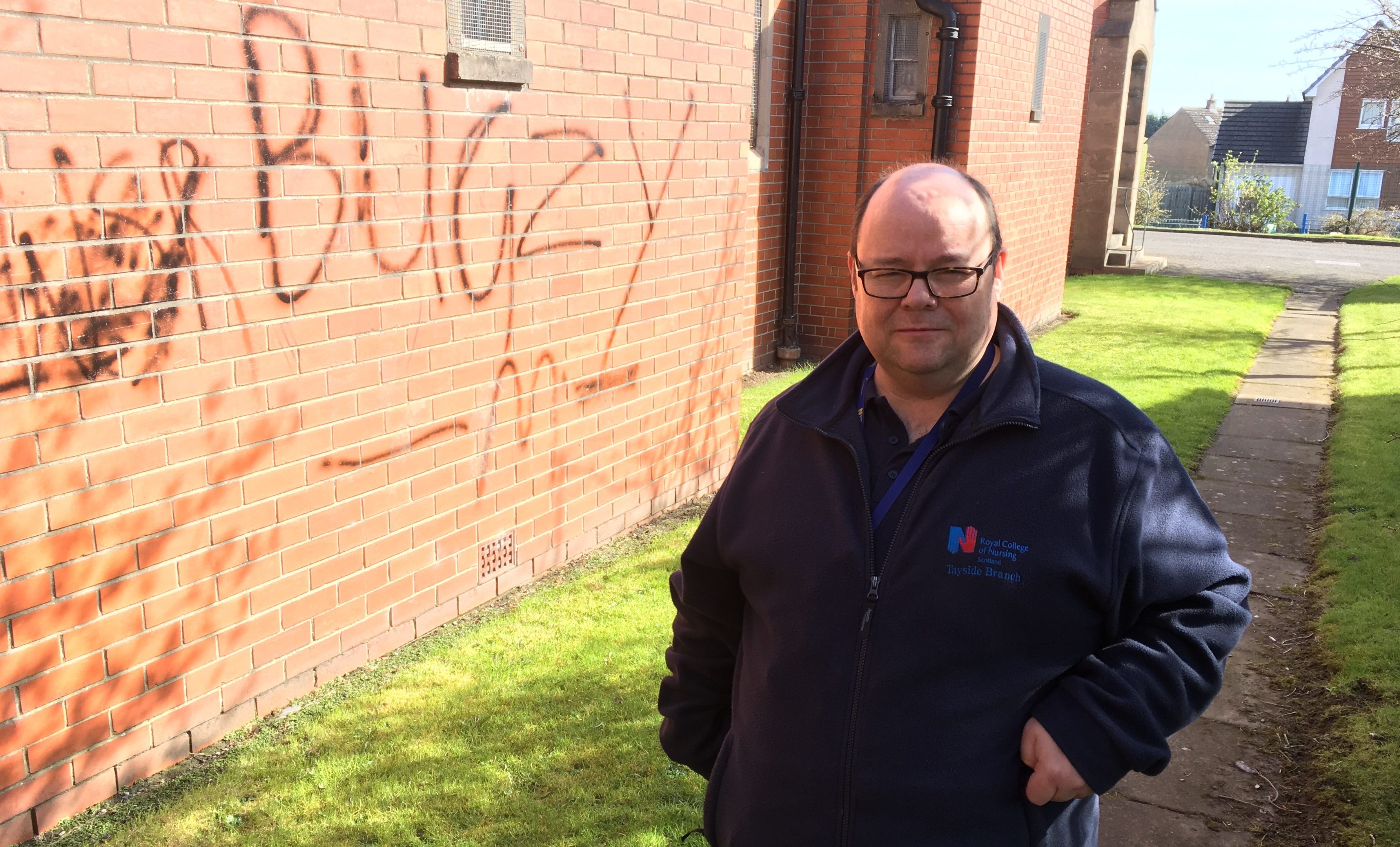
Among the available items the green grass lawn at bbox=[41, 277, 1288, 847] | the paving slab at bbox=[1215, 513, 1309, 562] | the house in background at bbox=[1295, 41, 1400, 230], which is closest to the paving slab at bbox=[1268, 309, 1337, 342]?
the paving slab at bbox=[1215, 513, 1309, 562]

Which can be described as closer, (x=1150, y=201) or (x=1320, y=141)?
(x=1150, y=201)

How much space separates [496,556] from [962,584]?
3.87 metres

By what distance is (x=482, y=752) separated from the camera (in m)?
4.15

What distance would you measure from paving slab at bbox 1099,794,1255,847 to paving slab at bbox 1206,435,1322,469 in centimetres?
529

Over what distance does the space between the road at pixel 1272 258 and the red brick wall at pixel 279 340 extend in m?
18.9

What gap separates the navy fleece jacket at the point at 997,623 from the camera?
1.92 meters

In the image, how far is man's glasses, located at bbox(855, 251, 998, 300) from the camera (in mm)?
2043

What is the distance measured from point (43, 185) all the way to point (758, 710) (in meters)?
2.59

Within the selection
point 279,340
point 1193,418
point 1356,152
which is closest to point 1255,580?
point 1193,418

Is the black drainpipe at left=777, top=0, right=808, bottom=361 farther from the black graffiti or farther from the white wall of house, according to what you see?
the white wall of house

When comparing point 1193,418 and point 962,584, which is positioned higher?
point 962,584

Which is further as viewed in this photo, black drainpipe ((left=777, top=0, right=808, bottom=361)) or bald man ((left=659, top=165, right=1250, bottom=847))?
black drainpipe ((left=777, top=0, right=808, bottom=361))

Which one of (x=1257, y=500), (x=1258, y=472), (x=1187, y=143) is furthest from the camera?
(x=1187, y=143)

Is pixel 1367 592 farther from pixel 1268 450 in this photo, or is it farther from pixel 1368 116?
pixel 1368 116
